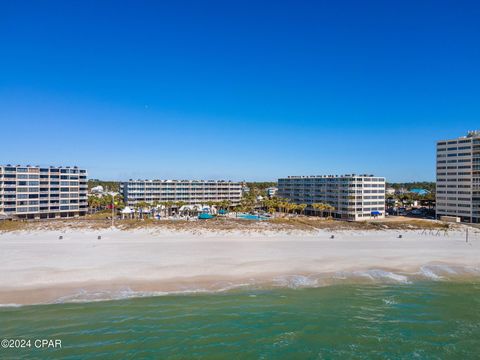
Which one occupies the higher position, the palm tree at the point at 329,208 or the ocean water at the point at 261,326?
the palm tree at the point at 329,208

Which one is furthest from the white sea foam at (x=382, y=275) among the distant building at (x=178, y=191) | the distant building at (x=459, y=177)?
the distant building at (x=178, y=191)

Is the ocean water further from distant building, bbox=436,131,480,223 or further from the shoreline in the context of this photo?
distant building, bbox=436,131,480,223

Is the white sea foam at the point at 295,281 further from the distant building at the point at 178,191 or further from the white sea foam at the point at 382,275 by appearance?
the distant building at the point at 178,191

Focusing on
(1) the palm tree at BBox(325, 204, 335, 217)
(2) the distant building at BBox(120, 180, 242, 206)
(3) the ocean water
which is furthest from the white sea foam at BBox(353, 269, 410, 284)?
(2) the distant building at BBox(120, 180, 242, 206)

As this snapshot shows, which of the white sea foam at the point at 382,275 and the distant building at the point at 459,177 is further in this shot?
the distant building at the point at 459,177

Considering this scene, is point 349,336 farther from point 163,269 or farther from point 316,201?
point 316,201

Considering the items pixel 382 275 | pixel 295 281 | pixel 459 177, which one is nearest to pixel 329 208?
pixel 459 177
